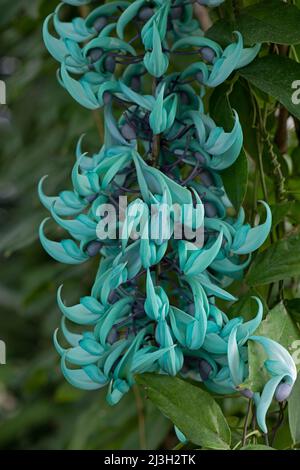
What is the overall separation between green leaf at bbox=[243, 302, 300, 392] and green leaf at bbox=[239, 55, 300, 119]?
21cm

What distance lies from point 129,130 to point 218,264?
0.54ft

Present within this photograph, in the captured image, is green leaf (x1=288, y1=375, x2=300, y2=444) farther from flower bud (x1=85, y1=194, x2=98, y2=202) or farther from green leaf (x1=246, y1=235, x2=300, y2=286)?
flower bud (x1=85, y1=194, x2=98, y2=202)

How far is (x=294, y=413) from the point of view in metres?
0.88

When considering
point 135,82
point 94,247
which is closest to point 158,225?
point 94,247

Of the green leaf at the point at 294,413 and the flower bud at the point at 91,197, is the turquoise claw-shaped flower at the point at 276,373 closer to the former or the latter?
the green leaf at the point at 294,413

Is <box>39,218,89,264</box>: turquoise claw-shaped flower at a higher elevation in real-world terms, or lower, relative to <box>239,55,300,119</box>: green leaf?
lower

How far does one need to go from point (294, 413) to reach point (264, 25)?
0.39 meters

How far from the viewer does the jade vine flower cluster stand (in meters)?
0.85

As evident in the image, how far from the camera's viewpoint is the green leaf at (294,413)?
875 mm

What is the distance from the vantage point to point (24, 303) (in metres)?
1.81

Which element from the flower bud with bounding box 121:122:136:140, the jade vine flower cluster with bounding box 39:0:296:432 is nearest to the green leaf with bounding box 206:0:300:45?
the jade vine flower cluster with bounding box 39:0:296:432

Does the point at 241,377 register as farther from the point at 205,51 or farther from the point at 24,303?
the point at 24,303

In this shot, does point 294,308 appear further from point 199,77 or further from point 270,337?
point 199,77

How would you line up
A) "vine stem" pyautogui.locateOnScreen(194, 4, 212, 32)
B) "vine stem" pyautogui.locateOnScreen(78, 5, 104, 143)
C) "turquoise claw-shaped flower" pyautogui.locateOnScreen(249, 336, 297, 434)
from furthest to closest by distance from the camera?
"vine stem" pyautogui.locateOnScreen(78, 5, 104, 143), "vine stem" pyautogui.locateOnScreen(194, 4, 212, 32), "turquoise claw-shaped flower" pyautogui.locateOnScreen(249, 336, 297, 434)
